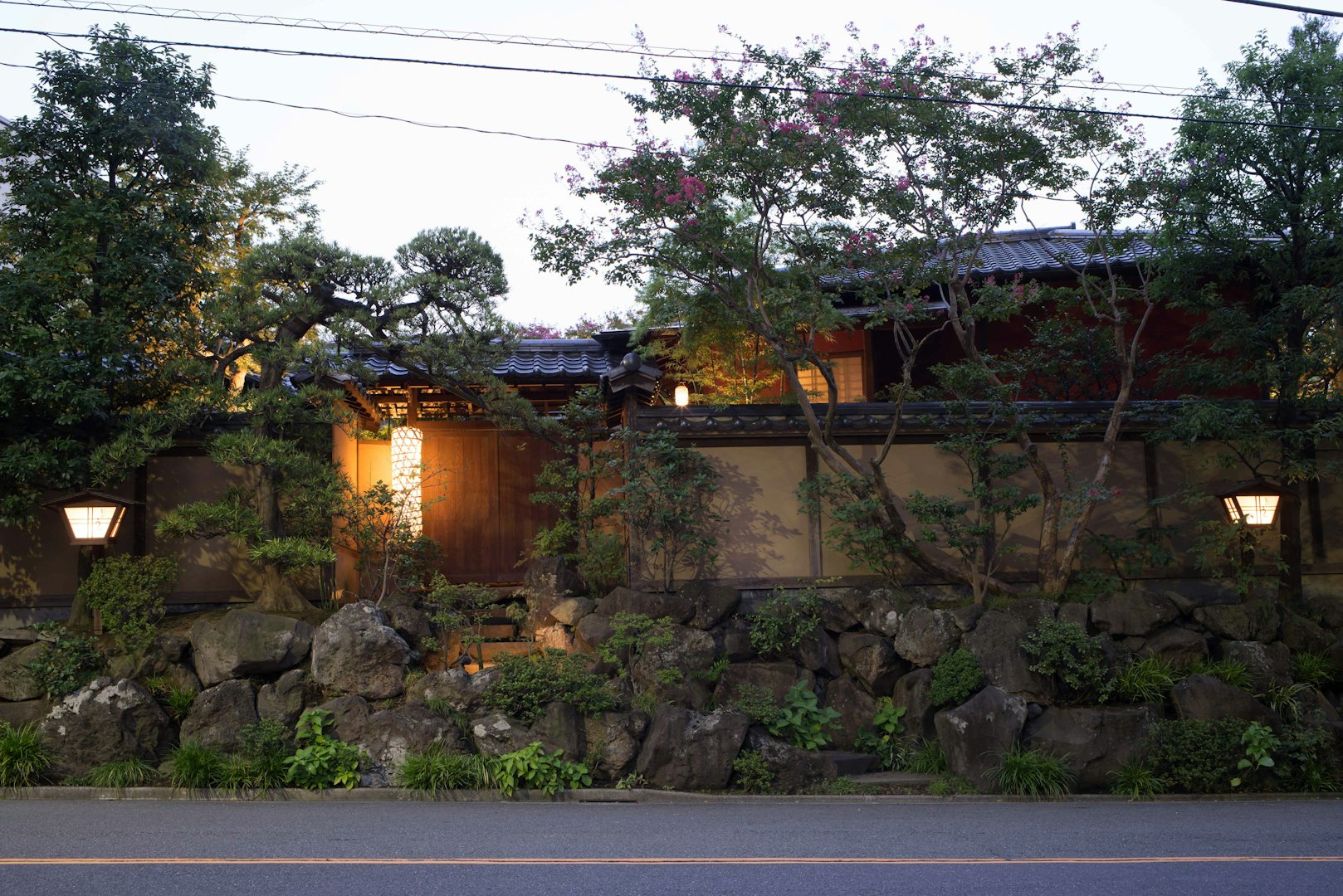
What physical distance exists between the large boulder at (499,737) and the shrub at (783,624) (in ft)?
8.75

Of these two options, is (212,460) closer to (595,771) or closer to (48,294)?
(48,294)

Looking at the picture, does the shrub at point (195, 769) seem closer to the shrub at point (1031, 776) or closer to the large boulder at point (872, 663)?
the large boulder at point (872, 663)

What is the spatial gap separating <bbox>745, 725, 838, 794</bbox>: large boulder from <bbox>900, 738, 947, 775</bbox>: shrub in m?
0.85

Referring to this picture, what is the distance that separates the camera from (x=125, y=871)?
7.03 m

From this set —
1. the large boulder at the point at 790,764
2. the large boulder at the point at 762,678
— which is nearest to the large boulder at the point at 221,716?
the large boulder at the point at 762,678

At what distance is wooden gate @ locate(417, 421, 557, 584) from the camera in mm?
14641

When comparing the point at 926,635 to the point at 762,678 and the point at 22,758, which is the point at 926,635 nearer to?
the point at 762,678

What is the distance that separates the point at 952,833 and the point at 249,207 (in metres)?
16.7

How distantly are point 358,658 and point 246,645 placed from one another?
1192 millimetres

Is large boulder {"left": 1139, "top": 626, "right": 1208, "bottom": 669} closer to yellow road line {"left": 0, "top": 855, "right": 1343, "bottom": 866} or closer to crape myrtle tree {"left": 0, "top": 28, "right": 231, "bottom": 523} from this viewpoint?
yellow road line {"left": 0, "top": 855, "right": 1343, "bottom": 866}

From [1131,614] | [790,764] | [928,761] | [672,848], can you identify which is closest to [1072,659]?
[1131,614]

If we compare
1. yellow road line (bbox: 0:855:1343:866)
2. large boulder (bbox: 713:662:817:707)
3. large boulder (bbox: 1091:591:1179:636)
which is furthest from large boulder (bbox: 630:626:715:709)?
large boulder (bbox: 1091:591:1179:636)

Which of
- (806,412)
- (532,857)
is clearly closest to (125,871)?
(532,857)

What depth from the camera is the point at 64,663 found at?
10.6 m
